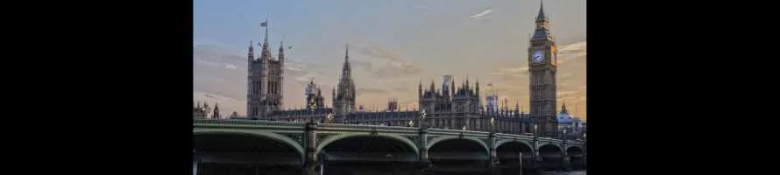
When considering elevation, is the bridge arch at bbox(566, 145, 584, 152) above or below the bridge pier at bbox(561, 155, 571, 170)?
above

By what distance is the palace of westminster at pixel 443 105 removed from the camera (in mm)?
42656

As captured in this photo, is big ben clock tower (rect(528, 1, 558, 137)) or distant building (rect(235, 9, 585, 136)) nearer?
distant building (rect(235, 9, 585, 136))

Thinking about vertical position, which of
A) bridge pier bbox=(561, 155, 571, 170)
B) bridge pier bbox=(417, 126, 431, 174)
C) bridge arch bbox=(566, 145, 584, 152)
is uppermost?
bridge pier bbox=(417, 126, 431, 174)

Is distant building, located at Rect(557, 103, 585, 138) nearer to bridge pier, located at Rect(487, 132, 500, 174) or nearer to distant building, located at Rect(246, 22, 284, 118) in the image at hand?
bridge pier, located at Rect(487, 132, 500, 174)

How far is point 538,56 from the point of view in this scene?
47875mm

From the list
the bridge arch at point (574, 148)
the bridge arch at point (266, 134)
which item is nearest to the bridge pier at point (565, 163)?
the bridge arch at point (574, 148)

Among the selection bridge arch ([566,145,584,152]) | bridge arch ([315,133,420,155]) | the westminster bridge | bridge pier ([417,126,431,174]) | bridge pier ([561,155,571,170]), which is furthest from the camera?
bridge arch ([566,145,584,152])

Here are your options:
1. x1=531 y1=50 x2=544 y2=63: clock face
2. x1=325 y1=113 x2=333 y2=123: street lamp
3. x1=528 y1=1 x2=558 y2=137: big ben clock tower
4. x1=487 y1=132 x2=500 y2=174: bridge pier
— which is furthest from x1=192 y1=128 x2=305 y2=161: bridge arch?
x1=531 y1=50 x2=544 y2=63: clock face

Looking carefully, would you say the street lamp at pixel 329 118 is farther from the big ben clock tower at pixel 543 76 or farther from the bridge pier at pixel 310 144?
the bridge pier at pixel 310 144

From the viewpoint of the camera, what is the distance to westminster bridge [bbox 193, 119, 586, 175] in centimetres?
2044
